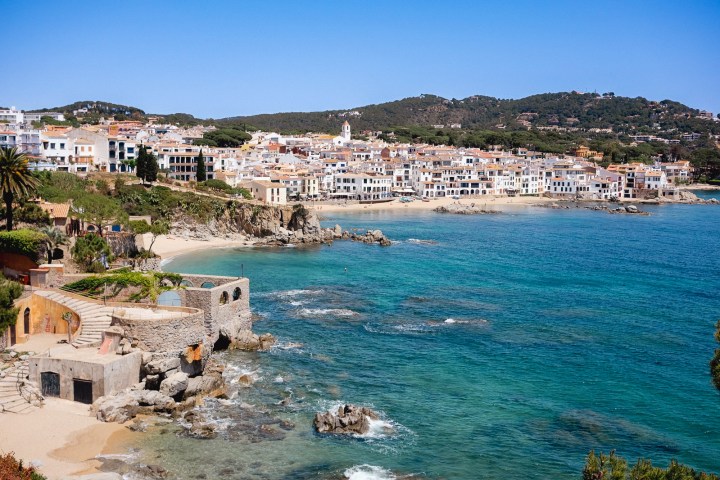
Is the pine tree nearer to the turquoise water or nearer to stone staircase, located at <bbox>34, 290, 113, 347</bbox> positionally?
the turquoise water

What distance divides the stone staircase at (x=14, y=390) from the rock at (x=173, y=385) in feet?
14.0

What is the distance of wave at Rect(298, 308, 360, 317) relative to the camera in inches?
1592

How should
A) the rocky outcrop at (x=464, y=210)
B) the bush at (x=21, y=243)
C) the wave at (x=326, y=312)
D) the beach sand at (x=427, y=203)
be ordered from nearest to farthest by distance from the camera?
the bush at (x=21, y=243)
the wave at (x=326, y=312)
the beach sand at (x=427, y=203)
the rocky outcrop at (x=464, y=210)

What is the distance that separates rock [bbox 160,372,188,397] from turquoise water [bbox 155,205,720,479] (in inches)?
52.2

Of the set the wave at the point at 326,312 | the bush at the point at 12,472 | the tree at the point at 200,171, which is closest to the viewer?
the bush at the point at 12,472

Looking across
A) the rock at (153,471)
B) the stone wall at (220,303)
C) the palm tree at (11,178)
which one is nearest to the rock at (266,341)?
the stone wall at (220,303)

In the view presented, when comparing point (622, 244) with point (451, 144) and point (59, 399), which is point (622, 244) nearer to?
point (59, 399)

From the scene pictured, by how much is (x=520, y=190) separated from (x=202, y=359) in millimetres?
118528

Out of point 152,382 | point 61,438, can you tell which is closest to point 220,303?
point 152,382

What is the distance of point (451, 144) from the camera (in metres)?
184

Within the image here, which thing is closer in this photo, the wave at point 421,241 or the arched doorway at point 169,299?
the arched doorway at point 169,299

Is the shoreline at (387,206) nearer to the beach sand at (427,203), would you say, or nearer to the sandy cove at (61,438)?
the beach sand at (427,203)

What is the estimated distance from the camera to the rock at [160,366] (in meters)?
25.9

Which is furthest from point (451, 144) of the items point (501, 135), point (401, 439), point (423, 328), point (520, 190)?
point (401, 439)
